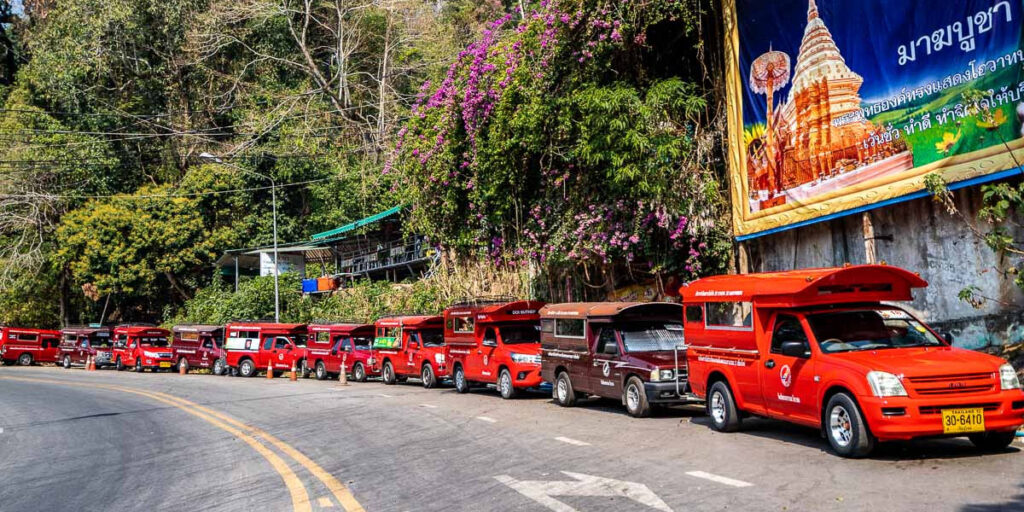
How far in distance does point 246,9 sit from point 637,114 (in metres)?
31.4

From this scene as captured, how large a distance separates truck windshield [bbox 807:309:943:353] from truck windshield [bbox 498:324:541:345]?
10.5 m

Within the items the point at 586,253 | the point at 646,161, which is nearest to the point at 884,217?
the point at 646,161

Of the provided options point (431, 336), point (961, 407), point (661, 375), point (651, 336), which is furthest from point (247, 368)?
point (961, 407)

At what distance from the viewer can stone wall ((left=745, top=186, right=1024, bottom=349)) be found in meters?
13.7

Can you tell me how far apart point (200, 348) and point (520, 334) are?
22.5m

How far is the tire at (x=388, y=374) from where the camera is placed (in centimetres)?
A: 2730

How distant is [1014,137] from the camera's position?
1245 centimetres

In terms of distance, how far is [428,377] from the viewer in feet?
82.0

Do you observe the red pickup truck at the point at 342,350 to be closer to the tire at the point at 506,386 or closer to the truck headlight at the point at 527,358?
the tire at the point at 506,386

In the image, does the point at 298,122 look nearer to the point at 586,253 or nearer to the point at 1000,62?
the point at 586,253

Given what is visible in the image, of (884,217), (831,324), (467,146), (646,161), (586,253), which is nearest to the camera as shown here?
(831,324)

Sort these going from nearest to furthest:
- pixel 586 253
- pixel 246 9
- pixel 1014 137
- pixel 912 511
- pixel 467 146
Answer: pixel 912 511 → pixel 1014 137 → pixel 586 253 → pixel 467 146 → pixel 246 9

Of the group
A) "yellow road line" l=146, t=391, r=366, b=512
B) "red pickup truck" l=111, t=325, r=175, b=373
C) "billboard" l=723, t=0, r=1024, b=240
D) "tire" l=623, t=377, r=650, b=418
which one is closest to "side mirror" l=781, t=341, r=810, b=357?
"tire" l=623, t=377, r=650, b=418

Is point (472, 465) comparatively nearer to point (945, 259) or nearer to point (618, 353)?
point (618, 353)
